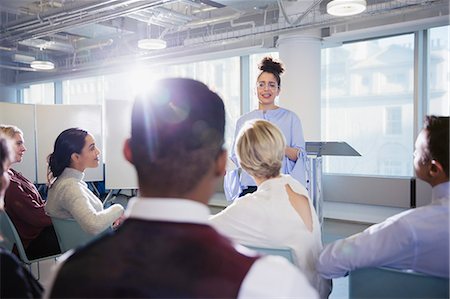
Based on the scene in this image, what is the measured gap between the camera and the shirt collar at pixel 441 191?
4.09 ft

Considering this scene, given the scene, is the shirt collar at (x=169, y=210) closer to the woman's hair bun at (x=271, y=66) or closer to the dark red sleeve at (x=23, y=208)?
the dark red sleeve at (x=23, y=208)

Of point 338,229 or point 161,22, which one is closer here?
point 338,229

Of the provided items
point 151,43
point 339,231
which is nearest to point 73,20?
point 151,43

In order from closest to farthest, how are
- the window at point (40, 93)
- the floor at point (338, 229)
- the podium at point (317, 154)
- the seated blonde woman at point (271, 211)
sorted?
1. the seated blonde woman at point (271, 211)
2. the podium at point (317, 154)
3. the floor at point (338, 229)
4. the window at point (40, 93)

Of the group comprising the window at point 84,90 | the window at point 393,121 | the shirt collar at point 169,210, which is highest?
the window at point 84,90

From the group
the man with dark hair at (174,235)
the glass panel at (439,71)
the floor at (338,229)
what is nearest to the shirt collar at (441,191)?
the man with dark hair at (174,235)

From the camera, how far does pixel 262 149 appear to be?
150 centimetres

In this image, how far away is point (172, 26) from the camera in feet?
17.4

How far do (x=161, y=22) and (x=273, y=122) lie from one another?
3061mm

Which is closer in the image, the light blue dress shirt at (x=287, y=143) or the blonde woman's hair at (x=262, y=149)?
the blonde woman's hair at (x=262, y=149)

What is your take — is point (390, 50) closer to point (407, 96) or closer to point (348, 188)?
point (407, 96)

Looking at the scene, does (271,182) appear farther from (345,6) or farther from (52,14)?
(52,14)

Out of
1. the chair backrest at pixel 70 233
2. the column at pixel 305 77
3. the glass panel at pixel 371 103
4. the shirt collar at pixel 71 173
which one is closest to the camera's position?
the chair backrest at pixel 70 233

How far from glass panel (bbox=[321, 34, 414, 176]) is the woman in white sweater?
13.1 feet
